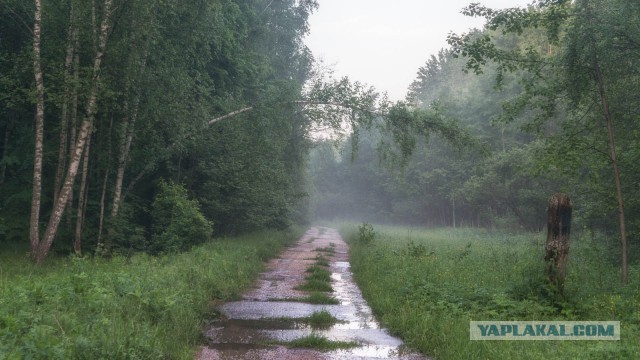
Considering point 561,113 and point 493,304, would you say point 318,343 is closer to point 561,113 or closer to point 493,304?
point 493,304

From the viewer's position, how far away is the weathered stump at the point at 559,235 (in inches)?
359

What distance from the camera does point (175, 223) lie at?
61.3ft

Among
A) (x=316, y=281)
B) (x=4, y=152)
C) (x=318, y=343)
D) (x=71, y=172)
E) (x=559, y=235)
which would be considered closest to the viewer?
(x=318, y=343)

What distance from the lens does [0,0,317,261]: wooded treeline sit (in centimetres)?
1434

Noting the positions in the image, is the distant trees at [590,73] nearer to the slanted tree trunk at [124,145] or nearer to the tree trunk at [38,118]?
the slanted tree trunk at [124,145]

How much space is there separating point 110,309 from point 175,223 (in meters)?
11.4

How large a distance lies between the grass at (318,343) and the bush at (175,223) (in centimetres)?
1055

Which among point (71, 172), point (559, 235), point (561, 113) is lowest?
point (559, 235)

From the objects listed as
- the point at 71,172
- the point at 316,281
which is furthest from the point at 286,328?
the point at 71,172

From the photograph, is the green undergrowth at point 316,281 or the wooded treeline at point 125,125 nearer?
the green undergrowth at point 316,281

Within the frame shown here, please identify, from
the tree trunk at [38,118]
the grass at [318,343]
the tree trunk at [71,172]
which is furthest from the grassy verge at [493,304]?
the tree trunk at [38,118]

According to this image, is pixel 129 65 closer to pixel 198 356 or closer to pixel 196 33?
pixel 196 33

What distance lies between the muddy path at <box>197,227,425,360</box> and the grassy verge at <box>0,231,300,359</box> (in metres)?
0.51

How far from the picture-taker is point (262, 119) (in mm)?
22578
